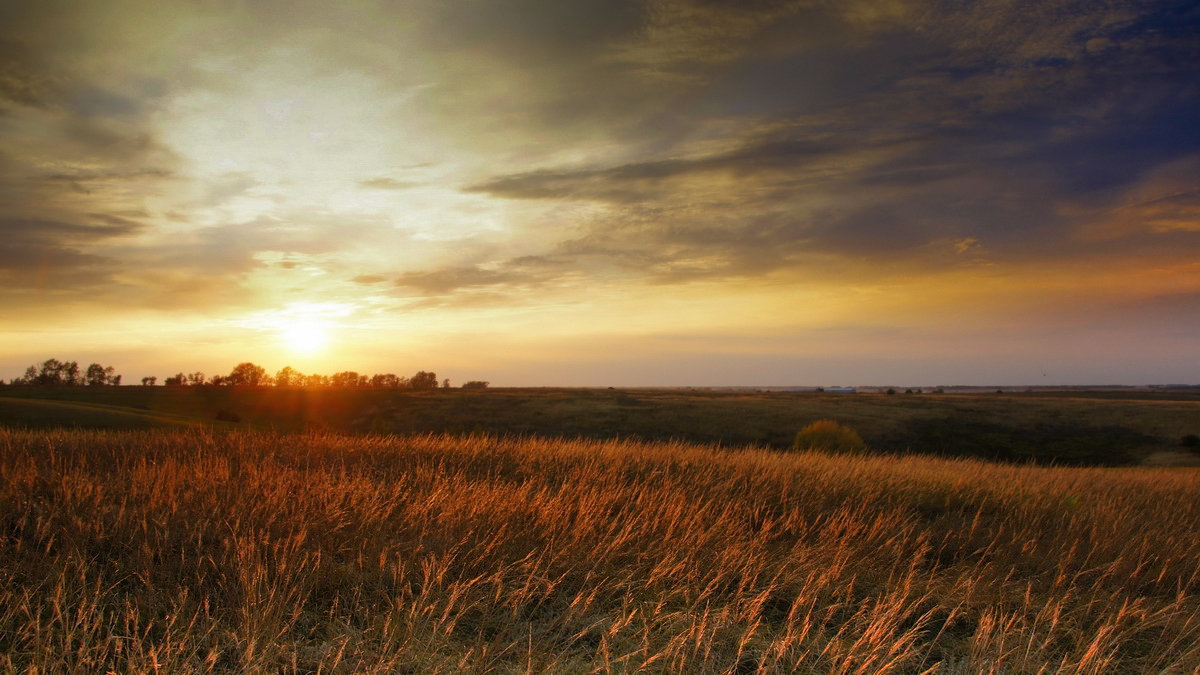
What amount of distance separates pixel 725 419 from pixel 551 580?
56738 millimetres

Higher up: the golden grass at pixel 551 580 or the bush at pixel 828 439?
the golden grass at pixel 551 580

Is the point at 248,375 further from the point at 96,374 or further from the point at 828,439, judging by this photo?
the point at 828,439

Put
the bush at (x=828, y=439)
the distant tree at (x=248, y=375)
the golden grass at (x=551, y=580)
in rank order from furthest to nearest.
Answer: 1. the distant tree at (x=248, y=375)
2. the bush at (x=828, y=439)
3. the golden grass at (x=551, y=580)

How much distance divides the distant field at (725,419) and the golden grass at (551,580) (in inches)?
1557

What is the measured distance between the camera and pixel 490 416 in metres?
61.1

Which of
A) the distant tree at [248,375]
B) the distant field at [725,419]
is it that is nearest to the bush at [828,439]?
the distant field at [725,419]

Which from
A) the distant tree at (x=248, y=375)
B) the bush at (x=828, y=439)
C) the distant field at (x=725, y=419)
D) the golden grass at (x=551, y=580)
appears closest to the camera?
the golden grass at (x=551, y=580)

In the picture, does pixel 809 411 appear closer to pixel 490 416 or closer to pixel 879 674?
pixel 490 416

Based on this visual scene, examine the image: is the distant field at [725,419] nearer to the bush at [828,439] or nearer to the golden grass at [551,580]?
the bush at [828,439]

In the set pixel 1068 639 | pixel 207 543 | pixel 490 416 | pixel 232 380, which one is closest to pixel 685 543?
pixel 1068 639

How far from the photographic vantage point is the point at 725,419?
61219 millimetres

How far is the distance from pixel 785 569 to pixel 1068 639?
2505mm

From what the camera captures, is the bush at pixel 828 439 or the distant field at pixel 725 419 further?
the distant field at pixel 725 419

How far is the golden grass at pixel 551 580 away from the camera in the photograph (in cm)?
464
